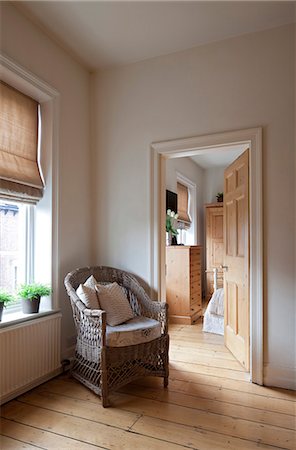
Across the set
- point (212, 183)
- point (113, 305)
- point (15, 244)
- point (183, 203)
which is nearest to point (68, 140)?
point (15, 244)

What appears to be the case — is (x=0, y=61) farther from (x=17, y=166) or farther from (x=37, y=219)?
(x=37, y=219)

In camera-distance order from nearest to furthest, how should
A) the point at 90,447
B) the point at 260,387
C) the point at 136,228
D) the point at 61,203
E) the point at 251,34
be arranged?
the point at 90,447, the point at 260,387, the point at 251,34, the point at 61,203, the point at 136,228

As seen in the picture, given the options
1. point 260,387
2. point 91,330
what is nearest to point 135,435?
point 91,330

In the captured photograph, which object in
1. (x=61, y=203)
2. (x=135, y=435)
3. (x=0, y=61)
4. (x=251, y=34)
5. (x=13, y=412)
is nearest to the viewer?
(x=135, y=435)

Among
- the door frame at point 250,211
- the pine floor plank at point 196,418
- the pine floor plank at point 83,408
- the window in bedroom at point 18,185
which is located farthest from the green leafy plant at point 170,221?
the pine floor plank at point 83,408

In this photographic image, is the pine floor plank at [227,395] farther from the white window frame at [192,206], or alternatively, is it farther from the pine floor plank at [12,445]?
the white window frame at [192,206]

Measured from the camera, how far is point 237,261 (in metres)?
3.14

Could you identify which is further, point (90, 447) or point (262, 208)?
point (262, 208)

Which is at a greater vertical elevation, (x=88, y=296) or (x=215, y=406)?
(x=88, y=296)

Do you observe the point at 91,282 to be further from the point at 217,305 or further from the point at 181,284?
the point at 181,284

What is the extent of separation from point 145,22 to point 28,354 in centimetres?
295

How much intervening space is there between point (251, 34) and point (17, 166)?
239cm

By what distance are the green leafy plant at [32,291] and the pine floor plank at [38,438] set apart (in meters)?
0.89

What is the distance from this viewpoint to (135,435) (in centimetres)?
194
